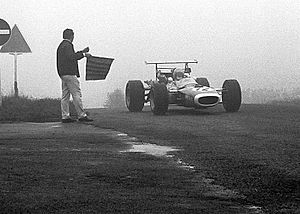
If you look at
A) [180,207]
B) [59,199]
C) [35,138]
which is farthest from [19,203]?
[35,138]

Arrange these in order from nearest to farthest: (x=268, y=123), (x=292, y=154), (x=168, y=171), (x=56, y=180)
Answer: (x=56, y=180) → (x=168, y=171) → (x=292, y=154) → (x=268, y=123)

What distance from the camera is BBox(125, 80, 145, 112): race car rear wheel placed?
20156mm

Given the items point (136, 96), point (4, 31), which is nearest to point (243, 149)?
point (4, 31)

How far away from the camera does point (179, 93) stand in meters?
19.4

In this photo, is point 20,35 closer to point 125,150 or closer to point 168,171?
point 125,150

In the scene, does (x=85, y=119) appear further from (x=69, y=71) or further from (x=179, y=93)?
(x=179, y=93)

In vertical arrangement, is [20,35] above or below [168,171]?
above

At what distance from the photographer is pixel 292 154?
8.13 meters

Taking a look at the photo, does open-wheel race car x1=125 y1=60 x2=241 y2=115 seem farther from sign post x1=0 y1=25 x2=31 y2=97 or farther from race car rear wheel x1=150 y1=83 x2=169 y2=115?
sign post x1=0 y1=25 x2=31 y2=97

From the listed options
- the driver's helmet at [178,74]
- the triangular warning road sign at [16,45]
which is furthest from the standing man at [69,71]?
the triangular warning road sign at [16,45]

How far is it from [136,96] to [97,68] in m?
2.46

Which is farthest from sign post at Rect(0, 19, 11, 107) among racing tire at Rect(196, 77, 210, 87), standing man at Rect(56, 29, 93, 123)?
racing tire at Rect(196, 77, 210, 87)

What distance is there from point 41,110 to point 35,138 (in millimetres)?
7287

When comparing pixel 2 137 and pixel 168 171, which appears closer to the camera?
pixel 168 171
